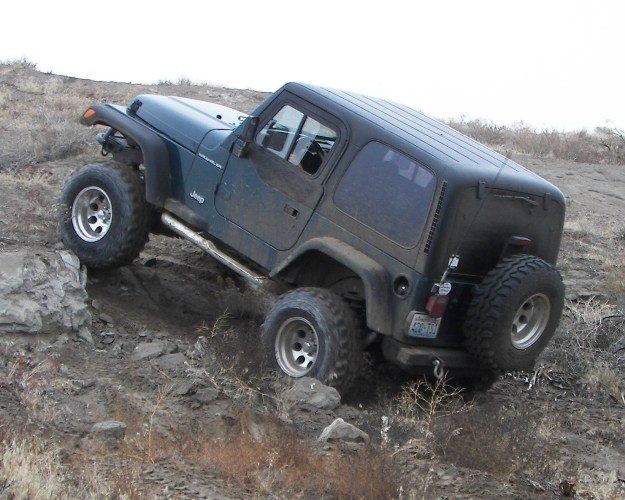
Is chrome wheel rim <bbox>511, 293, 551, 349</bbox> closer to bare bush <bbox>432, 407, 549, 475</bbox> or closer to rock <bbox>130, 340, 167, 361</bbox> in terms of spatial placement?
bare bush <bbox>432, 407, 549, 475</bbox>

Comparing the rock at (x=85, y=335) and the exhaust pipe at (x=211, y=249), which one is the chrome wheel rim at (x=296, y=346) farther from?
the rock at (x=85, y=335)

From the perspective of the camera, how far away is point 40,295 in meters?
7.28

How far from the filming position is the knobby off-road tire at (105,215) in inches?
329

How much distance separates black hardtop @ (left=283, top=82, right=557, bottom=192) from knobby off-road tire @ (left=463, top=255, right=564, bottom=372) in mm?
705


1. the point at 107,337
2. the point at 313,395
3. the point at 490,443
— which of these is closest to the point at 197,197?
the point at 107,337

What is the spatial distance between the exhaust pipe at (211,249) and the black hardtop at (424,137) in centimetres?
141

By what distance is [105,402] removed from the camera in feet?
19.7

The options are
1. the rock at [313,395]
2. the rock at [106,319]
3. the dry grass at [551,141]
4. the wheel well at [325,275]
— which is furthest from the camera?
the dry grass at [551,141]

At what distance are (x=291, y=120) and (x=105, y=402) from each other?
9.30 ft

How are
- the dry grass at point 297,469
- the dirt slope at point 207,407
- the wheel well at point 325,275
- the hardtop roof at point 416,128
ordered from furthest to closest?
the wheel well at point 325,275
the hardtop roof at point 416,128
the dirt slope at point 207,407
the dry grass at point 297,469

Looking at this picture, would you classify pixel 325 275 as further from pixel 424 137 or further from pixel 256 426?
pixel 256 426

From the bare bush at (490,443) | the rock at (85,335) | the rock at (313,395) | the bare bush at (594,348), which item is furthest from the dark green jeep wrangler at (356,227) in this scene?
the bare bush at (594,348)

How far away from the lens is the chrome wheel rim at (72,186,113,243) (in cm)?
857

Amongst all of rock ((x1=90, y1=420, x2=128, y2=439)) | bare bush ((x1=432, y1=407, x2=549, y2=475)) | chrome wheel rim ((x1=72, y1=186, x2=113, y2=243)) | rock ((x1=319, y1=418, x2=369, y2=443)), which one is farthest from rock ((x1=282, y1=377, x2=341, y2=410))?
chrome wheel rim ((x1=72, y1=186, x2=113, y2=243))
